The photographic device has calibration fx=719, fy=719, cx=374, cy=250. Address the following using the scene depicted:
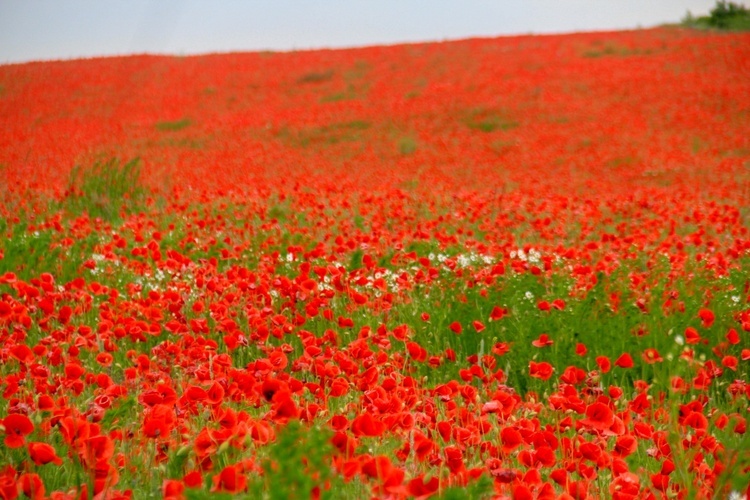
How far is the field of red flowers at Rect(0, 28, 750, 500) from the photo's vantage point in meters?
1.75

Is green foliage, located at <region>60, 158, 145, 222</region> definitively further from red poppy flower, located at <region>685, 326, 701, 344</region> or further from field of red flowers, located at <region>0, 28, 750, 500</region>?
red poppy flower, located at <region>685, 326, 701, 344</region>

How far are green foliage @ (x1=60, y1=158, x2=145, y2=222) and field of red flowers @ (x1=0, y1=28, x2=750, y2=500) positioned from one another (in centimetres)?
5

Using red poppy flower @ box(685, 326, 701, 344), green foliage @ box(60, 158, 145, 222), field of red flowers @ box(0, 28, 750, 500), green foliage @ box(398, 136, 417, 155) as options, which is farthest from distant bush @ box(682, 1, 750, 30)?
red poppy flower @ box(685, 326, 701, 344)

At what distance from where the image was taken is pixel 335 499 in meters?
1.66

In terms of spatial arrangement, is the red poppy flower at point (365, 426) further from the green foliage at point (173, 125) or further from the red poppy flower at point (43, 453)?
the green foliage at point (173, 125)

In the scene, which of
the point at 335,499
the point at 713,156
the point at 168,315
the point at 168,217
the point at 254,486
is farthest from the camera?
the point at 713,156

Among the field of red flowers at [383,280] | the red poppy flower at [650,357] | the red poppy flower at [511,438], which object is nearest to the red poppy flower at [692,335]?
the field of red flowers at [383,280]

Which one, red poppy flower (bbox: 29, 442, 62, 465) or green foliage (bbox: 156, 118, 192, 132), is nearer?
red poppy flower (bbox: 29, 442, 62, 465)

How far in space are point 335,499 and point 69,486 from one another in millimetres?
699

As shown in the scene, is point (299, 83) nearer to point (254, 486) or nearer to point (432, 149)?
point (432, 149)

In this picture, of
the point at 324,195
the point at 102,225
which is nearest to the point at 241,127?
the point at 324,195

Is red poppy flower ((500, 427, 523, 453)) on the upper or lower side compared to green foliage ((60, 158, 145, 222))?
lower

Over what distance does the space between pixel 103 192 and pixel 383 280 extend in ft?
16.3

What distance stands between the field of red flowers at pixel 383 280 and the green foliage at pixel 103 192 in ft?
0.16
